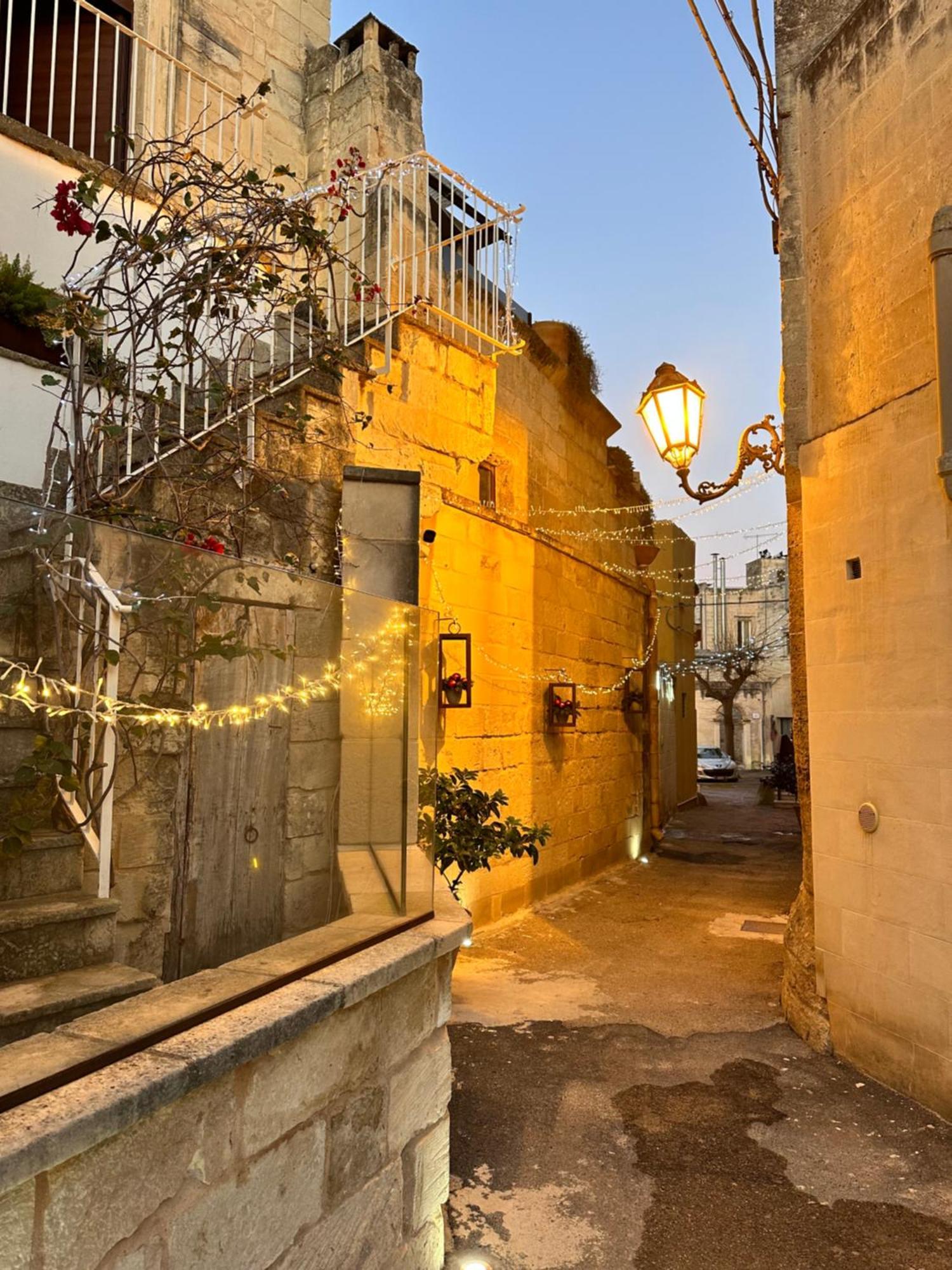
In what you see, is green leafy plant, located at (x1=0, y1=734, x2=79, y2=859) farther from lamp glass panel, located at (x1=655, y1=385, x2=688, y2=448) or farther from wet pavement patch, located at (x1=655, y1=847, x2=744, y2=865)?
wet pavement patch, located at (x1=655, y1=847, x2=744, y2=865)

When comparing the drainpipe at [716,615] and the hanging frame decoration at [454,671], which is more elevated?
the drainpipe at [716,615]

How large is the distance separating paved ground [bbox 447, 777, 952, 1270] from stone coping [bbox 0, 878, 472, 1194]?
1388 millimetres

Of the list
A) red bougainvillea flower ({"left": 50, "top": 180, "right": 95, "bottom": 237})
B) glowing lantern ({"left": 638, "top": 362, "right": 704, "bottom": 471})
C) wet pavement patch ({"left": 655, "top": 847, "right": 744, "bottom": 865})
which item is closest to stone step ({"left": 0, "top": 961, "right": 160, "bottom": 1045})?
red bougainvillea flower ({"left": 50, "top": 180, "right": 95, "bottom": 237})

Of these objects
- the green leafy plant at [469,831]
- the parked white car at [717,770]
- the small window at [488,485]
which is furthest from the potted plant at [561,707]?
the parked white car at [717,770]

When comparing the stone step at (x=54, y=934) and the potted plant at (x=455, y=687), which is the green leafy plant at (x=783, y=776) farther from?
the stone step at (x=54, y=934)

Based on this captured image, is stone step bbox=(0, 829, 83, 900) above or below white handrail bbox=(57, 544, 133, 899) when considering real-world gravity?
below

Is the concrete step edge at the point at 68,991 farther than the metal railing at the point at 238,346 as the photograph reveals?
No

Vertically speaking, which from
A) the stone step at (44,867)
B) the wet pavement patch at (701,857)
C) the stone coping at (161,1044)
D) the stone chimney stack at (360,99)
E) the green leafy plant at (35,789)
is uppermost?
the stone chimney stack at (360,99)

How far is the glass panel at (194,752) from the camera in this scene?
2.01 meters

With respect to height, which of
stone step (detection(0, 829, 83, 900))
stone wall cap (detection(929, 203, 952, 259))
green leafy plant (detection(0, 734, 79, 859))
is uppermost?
stone wall cap (detection(929, 203, 952, 259))

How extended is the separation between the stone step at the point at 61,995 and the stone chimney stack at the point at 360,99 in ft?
28.0

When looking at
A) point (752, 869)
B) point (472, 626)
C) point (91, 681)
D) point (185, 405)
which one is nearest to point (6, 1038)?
point (91, 681)

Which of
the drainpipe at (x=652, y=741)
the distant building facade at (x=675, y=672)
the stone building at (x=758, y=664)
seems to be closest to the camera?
the drainpipe at (x=652, y=741)

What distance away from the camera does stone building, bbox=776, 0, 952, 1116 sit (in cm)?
409
